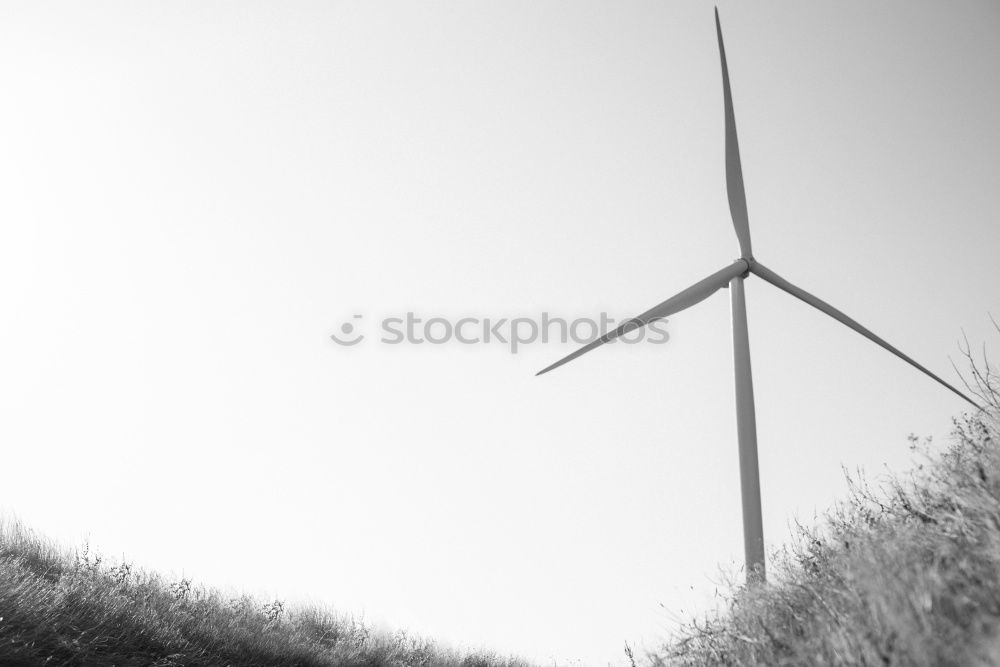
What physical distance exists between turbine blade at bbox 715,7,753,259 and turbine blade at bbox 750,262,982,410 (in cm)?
60

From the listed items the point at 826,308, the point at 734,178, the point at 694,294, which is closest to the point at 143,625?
the point at 694,294

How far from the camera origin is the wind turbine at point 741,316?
11.7 meters

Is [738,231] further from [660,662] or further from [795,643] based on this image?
[795,643]

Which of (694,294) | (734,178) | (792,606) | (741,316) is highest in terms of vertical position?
(734,178)

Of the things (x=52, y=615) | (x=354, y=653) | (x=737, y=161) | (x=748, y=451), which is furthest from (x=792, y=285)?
(x=52, y=615)

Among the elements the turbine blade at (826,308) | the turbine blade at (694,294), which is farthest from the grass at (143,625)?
the turbine blade at (826,308)

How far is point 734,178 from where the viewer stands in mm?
17969

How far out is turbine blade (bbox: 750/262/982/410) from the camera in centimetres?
1473

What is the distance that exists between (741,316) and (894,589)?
453 inches

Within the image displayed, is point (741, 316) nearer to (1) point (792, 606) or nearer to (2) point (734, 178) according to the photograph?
(2) point (734, 178)

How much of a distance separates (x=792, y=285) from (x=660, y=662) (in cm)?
1286

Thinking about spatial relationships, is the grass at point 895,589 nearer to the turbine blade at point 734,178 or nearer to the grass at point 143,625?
the grass at point 143,625

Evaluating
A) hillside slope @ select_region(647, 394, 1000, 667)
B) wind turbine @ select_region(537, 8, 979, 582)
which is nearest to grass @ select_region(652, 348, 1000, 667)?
hillside slope @ select_region(647, 394, 1000, 667)

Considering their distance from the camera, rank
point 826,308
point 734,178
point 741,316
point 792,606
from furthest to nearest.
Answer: point 734,178, point 826,308, point 741,316, point 792,606
